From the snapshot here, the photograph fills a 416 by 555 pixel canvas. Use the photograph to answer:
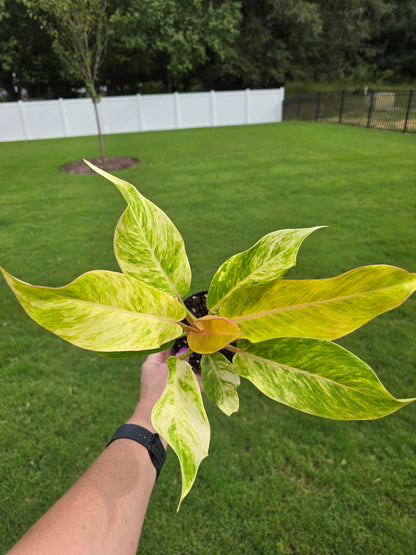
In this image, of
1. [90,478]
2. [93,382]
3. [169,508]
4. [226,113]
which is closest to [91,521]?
[90,478]

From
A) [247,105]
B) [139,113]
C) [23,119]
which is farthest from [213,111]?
[23,119]

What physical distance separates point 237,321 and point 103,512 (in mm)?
606

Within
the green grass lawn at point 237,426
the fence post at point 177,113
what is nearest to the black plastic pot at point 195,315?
the green grass lawn at point 237,426

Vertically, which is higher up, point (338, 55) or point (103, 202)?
point (338, 55)

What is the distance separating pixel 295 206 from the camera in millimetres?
5164

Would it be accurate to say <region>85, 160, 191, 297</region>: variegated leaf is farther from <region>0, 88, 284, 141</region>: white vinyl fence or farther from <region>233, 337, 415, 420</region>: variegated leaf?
<region>0, 88, 284, 141</region>: white vinyl fence

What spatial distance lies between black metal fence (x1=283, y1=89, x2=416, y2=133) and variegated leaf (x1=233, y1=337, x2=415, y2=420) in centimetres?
1260

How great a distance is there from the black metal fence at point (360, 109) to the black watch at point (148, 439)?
12440mm

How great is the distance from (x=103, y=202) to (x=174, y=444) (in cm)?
577

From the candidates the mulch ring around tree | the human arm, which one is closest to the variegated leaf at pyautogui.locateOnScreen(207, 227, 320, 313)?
the human arm

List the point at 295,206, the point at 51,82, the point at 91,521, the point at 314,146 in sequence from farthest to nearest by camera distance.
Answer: the point at 51,82 < the point at 314,146 < the point at 295,206 < the point at 91,521

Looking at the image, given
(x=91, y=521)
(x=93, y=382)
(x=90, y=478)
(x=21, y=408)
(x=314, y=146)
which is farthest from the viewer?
(x=314, y=146)

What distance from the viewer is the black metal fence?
40.3 feet

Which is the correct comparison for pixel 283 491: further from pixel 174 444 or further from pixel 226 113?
pixel 226 113
